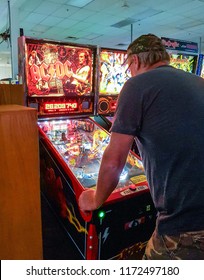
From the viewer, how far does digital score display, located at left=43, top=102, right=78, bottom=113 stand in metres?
2.34

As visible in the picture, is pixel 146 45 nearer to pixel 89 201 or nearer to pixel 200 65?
pixel 89 201

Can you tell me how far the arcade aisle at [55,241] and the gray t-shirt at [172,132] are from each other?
3.99 feet

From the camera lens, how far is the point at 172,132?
963mm

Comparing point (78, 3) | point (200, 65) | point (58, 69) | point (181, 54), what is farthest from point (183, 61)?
point (78, 3)

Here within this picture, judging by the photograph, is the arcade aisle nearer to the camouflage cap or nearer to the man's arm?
the man's arm

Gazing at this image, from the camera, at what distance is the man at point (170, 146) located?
3.16 ft

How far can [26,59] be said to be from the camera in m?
2.10

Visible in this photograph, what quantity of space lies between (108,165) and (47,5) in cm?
640

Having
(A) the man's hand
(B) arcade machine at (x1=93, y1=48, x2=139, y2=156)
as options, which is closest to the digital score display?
(B) arcade machine at (x1=93, y1=48, x2=139, y2=156)

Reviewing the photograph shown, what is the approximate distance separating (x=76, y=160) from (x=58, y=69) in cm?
89

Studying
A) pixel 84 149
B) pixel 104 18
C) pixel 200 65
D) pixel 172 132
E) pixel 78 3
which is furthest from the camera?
pixel 104 18

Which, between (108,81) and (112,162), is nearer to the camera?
(112,162)

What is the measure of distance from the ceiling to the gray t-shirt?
563cm

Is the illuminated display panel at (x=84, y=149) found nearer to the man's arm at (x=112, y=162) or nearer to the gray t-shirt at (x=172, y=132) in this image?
the man's arm at (x=112, y=162)
